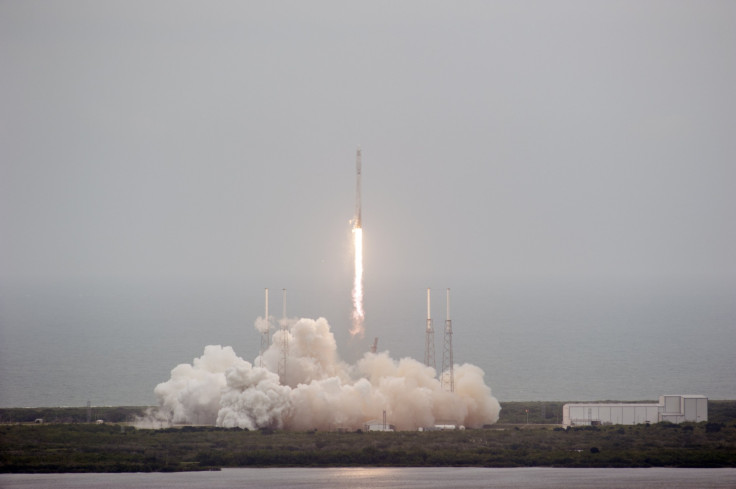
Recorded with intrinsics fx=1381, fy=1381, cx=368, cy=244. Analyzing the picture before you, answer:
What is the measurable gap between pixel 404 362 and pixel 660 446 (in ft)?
43.6

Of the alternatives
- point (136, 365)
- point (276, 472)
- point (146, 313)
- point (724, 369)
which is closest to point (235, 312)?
→ point (146, 313)

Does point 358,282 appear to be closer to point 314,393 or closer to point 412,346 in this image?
point 314,393

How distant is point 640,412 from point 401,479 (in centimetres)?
1863

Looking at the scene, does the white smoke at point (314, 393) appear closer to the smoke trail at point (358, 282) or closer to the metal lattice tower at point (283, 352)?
the metal lattice tower at point (283, 352)

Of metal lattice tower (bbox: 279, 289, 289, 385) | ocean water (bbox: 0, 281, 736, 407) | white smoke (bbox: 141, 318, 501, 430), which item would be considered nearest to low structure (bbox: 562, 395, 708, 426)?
white smoke (bbox: 141, 318, 501, 430)

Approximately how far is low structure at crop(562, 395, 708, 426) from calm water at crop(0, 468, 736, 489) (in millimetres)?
9421

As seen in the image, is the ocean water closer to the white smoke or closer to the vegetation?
the white smoke

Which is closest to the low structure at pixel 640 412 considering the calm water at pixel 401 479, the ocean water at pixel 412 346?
the calm water at pixel 401 479

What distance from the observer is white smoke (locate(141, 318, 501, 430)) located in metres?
65.7

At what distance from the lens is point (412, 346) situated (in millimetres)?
120562

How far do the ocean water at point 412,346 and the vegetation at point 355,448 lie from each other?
22.9 m

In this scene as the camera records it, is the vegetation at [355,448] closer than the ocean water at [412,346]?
Yes

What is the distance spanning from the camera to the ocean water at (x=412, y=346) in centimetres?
10412

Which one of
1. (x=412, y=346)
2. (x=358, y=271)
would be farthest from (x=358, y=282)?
(x=412, y=346)
